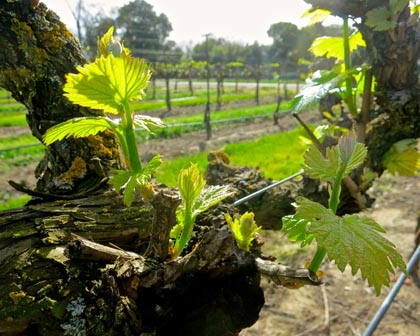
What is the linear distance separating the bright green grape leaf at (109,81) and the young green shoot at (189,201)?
0.59 ft

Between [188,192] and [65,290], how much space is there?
1.07 feet

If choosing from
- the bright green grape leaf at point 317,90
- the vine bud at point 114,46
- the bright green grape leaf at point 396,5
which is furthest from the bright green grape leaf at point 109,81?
the bright green grape leaf at point 396,5

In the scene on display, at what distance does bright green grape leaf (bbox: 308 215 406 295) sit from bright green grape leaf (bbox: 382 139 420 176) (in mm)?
1023

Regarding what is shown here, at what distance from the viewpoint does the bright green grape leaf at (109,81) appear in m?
0.61

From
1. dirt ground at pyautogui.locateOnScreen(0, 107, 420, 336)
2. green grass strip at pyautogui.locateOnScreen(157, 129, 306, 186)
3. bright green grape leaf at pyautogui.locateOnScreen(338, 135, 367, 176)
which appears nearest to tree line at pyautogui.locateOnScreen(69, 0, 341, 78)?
green grass strip at pyautogui.locateOnScreen(157, 129, 306, 186)

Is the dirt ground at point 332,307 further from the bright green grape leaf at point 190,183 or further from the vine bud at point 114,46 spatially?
the vine bud at point 114,46

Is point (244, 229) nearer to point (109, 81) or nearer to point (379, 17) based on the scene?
point (109, 81)

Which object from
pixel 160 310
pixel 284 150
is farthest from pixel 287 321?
pixel 284 150

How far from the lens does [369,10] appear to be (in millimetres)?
1249

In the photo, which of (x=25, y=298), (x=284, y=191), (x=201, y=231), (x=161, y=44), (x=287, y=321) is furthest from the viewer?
(x=161, y=44)

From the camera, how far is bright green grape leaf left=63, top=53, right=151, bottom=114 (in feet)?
2.01

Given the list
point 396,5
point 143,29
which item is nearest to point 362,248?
point 396,5

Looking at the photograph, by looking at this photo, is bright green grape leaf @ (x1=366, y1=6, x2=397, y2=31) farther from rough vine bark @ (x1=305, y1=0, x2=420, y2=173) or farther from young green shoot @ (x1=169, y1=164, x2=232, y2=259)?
young green shoot @ (x1=169, y1=164, x2=232, y2=259)

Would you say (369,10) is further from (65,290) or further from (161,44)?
(161,44)
